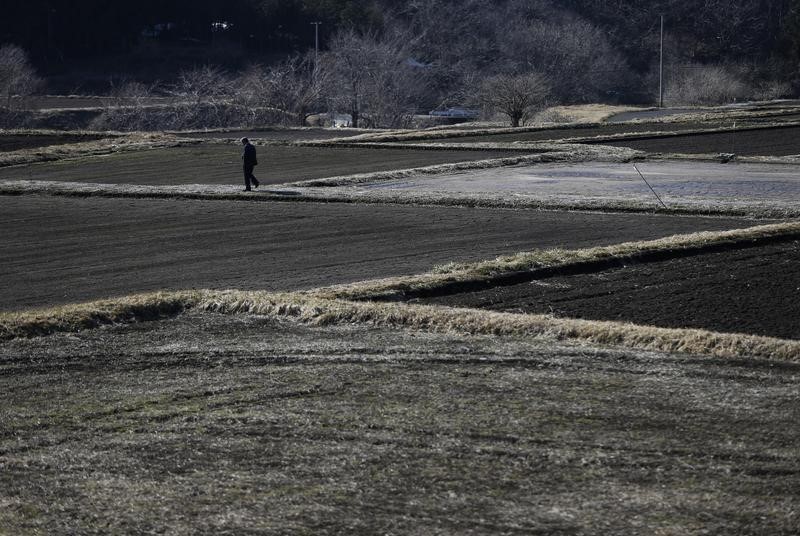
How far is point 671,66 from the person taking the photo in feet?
326

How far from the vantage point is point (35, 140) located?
185 ft

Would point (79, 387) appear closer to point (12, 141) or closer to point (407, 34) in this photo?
point (12, 141)

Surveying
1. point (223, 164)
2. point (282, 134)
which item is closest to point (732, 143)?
point (223, 164)

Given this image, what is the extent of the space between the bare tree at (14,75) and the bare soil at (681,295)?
64386 millimetres

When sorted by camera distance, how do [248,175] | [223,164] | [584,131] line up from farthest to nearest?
[584,131]
[223,164]
[248,175]

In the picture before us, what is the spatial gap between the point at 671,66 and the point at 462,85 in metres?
18.4

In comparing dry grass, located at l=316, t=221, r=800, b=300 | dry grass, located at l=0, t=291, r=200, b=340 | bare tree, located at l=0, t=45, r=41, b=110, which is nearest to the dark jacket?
dry grass, located at l=316, t=221, r=800, b=300

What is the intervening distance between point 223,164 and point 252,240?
19712 mm

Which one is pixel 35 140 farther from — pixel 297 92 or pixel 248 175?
pixel 248 175

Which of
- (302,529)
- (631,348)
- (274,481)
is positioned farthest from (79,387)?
(631,348)

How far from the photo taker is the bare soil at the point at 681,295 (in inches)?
571

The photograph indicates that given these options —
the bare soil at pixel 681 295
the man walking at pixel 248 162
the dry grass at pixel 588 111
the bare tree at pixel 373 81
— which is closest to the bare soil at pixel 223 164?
the man walking at pixel 248 162

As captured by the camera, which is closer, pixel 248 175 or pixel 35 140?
pixel 248 175

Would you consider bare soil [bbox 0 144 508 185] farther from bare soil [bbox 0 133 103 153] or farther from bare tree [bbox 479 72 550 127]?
bare tree [bbox 479 72 550 127]
